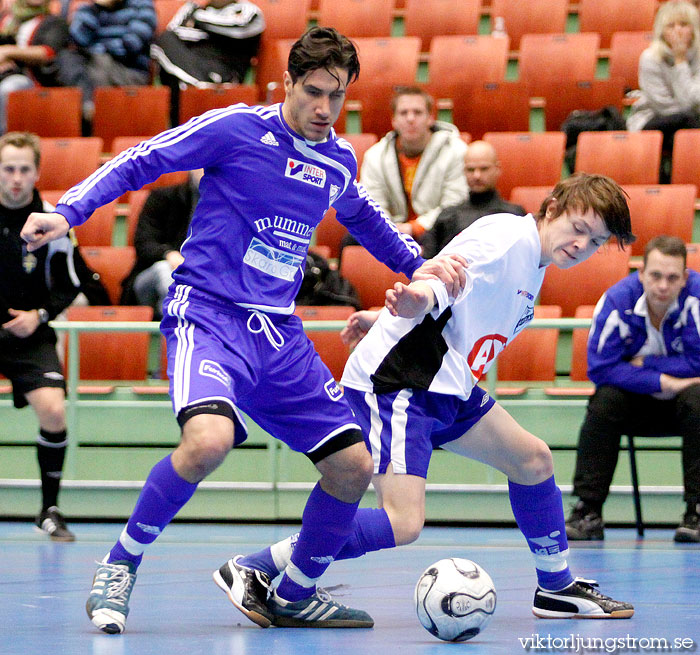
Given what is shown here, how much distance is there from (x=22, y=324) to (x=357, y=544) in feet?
9.14

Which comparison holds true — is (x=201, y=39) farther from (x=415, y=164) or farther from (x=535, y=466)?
(x=535, y=466)

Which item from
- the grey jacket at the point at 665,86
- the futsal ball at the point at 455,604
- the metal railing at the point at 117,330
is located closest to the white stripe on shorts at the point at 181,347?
the futsal ball at the point at 455,604

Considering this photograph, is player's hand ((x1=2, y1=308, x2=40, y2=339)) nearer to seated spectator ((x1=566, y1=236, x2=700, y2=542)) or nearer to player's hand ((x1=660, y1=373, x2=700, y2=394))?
seated spectator ((x1=566, y1=236, x2=700, y2=542))

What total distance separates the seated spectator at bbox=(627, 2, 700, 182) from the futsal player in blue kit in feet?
15.1

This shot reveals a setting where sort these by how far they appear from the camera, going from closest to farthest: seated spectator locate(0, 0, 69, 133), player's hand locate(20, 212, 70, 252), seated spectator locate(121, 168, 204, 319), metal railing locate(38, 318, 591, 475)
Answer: player's hand locate(20, 212, 70, 252) → metal railing locate(38, 318, 591, 475) → seated spectator locate(121, 168, 204, 319) → seated spectator locate(0, 0, 69, 133)

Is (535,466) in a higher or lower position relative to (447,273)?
lower

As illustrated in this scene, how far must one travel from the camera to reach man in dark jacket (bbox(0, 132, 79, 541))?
568 centimetres

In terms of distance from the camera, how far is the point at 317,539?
3387 millimetres

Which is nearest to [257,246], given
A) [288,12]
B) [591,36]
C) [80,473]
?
[80,473]

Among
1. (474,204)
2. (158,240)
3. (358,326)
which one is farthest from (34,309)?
(358,326)

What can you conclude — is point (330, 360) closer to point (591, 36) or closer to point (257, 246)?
point (257, 246)

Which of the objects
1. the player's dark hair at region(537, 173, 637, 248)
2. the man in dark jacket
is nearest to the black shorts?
the man in dark jacket

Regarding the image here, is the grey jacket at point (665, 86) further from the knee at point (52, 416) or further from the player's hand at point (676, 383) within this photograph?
the knee at point (52, 416)

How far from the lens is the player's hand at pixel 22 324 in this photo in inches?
223
